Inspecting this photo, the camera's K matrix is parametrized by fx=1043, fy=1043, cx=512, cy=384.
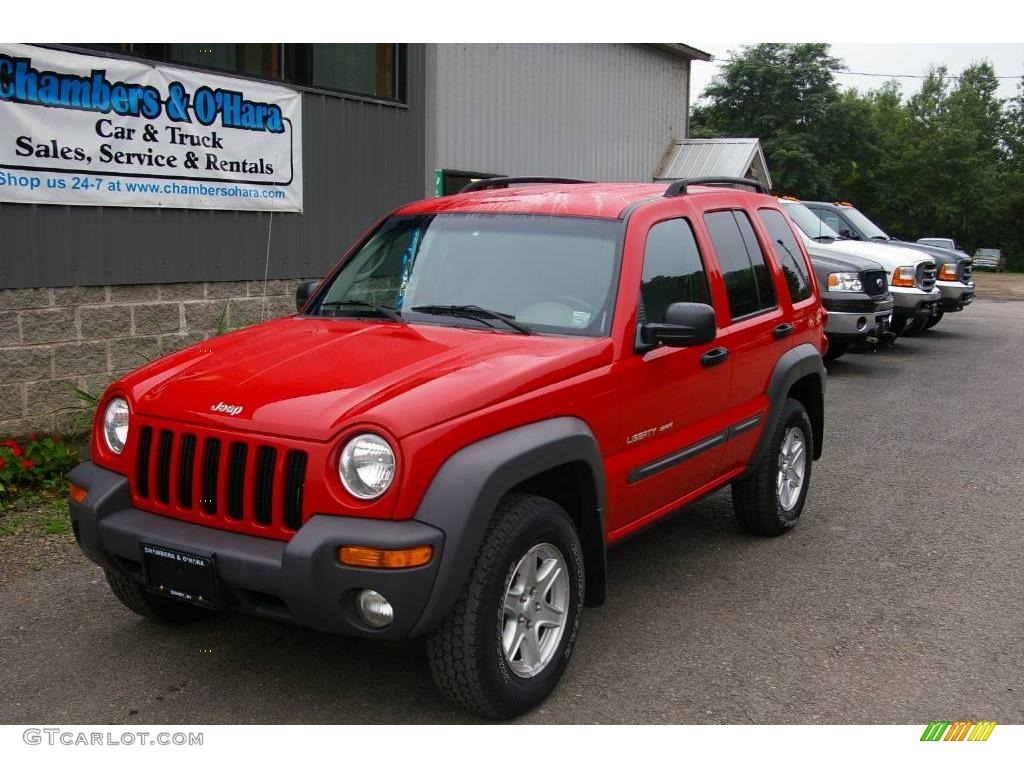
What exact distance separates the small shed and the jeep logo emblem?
15.1m

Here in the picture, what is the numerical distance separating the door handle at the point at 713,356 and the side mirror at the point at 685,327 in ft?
1.76

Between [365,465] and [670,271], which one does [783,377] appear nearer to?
[670,271]

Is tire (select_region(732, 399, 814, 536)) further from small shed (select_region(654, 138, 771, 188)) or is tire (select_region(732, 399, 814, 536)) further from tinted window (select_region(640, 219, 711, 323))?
small shed (select_region(654, 138, 771, 188))

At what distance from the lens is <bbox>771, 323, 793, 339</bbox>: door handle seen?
559cm

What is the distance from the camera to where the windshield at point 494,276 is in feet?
14.4

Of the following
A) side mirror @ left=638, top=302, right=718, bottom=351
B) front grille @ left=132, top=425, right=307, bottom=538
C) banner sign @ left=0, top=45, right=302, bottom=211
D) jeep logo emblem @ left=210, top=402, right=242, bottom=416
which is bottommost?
front grille @ left=132, top=425, right=307, bottom=538

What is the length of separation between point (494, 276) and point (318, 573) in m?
1.77

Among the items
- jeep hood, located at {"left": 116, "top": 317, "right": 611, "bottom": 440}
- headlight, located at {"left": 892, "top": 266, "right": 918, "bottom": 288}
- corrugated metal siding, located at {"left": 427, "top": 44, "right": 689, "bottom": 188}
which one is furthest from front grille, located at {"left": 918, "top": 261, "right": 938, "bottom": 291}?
jeep hood, located at {"left": 116, "top": 317, "right": 611, "bottom": 440}

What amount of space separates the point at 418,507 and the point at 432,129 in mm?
8771

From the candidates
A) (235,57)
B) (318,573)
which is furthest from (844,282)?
(318,573)

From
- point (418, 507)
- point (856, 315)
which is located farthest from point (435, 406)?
point (856, 315)

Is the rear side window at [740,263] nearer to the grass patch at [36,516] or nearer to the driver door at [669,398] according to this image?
the driver door at [669,398]

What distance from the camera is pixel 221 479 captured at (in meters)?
3.54

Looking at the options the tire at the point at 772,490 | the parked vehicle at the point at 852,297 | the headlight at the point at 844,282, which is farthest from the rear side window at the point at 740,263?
the headlight at the point at 844,282
